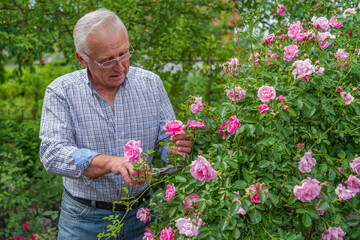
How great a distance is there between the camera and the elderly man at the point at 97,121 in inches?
76.6

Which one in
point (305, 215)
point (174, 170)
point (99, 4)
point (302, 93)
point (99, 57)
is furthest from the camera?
point (99, 4)

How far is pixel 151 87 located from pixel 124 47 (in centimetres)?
34

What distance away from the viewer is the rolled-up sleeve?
73.4 inches

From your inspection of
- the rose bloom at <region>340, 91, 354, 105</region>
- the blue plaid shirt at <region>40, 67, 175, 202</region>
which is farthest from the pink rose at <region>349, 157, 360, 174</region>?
the blue plaid shirt at <region>40, 67, 175, 202</region>

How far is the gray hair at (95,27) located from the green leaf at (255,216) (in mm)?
1143

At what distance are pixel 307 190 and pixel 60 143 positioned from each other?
1182mm

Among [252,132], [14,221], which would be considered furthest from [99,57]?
[14,221]

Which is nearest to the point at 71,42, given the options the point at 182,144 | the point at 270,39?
the point at 270,39

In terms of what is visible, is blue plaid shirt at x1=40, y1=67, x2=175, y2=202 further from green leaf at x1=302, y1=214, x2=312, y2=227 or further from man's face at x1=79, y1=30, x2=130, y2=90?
green leaf at x1=302, y1=214, x2=312, y2=227

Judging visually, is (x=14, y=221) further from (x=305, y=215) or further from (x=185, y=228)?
(x=305, y=215)

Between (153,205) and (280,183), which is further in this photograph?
(153,205)

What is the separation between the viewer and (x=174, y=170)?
174 centimetres

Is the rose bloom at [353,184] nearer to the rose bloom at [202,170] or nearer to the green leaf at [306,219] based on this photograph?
the green leaf at [306,219]

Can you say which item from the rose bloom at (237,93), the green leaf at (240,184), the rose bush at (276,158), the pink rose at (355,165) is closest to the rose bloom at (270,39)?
the rose bush at (276,158)
